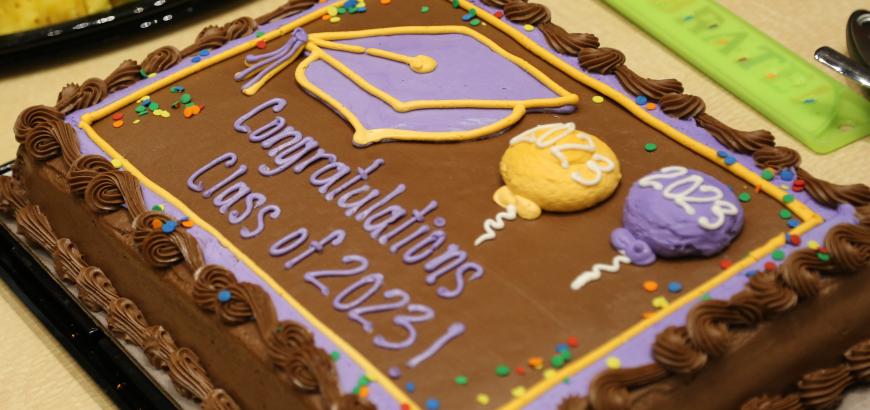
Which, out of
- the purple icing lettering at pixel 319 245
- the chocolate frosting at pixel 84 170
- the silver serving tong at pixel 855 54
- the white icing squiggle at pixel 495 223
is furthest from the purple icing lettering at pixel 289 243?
the silver serving tong at pixel 855 54

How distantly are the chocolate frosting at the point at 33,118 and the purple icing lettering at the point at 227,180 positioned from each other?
62cm

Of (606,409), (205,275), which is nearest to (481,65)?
(205,275)

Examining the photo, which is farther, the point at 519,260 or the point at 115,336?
the point at 115,336

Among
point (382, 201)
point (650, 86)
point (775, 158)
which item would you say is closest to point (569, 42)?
point (650, 86)

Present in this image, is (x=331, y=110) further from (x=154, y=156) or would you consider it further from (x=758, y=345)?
(x=758, y=345)

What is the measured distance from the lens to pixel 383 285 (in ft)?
10.2

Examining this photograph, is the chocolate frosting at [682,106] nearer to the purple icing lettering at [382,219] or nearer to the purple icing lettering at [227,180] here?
the purple icing lettering at [382,219]

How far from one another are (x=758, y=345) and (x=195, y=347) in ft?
4.71

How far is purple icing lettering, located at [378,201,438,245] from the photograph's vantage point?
10.6ft

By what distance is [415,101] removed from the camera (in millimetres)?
3635

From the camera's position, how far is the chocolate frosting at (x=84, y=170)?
350 cm

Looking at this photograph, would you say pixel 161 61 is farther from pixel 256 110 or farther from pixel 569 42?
pixel 569 42

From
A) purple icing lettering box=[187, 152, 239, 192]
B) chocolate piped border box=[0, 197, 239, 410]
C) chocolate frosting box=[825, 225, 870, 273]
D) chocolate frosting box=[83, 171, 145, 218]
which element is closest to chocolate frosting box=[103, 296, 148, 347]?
chocolate piped border box=[0, 197, 239, 410]

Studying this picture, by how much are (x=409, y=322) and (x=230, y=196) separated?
0.71m
